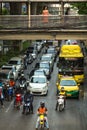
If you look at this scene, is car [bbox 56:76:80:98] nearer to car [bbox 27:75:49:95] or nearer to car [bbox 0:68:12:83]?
car [bbox 27:75:49:95]

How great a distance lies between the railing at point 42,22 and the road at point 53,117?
206 inches

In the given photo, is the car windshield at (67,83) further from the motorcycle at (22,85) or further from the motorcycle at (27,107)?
the motorcycle at (27,107)

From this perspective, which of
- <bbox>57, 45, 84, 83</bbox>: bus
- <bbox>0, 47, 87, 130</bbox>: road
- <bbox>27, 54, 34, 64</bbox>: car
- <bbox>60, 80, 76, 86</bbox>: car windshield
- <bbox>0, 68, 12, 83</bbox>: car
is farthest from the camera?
<bbox>27, 54, 34, 64</bbox>: car

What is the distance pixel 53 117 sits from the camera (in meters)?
28.6

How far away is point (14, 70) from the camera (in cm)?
4478

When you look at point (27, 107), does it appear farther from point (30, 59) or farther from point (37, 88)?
point (30, 59)

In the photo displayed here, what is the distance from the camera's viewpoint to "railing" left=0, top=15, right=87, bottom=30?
118 feet

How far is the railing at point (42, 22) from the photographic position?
118 ft

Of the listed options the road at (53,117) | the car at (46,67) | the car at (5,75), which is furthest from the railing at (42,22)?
the car at (46,67)

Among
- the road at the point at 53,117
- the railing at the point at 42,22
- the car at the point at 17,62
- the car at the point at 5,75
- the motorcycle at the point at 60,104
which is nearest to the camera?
the road at the point at 53,117

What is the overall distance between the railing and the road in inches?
206

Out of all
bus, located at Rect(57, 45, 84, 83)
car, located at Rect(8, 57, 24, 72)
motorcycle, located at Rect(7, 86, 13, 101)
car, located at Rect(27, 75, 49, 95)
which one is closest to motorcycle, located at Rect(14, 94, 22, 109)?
motorcycle, located at Rect(7, 86, 13, 101)

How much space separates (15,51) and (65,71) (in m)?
25.7

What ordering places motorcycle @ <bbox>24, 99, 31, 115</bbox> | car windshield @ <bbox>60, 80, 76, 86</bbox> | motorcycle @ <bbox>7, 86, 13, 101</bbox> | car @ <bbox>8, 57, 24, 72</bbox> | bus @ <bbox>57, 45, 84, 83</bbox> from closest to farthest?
motorcycle @ <bbox>24, 99, 31, 115</bbox>
motorcycle @ <bbox>7, 86, 13, 101</bbox>
car windshield @ <bbox>60, 80, 76, 86</bbox>
bus @ <bbox>57, 45, 84, 83</bbox>
car @ <bbox>8, 57, 24, 72</bbox>
